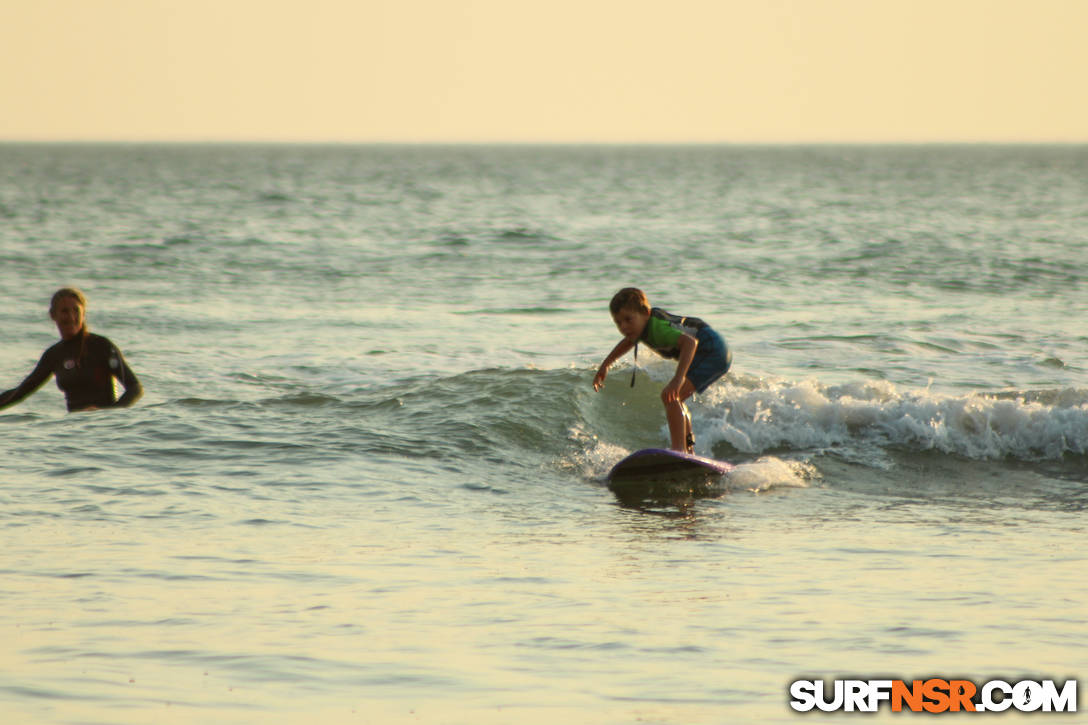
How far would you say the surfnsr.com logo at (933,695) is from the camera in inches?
205

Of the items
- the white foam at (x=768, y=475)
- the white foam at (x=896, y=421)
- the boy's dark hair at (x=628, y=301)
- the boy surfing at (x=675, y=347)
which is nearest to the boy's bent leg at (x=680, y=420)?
the boy surfing at (x=675, y=347)

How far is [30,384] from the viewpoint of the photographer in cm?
909

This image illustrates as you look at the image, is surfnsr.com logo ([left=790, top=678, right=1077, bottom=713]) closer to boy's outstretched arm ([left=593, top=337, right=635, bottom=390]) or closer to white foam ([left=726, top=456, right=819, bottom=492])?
boy's outstretched arm ([left=593, top=337, right=635, bottom=390])


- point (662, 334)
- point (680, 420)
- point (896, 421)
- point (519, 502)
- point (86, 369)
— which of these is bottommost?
point (519, 502)

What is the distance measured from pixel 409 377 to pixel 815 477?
5770 millimetres

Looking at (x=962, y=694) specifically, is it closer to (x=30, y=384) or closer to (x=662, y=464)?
(x=662, y=464)

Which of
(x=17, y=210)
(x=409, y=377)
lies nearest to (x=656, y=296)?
(x=409, y=377)

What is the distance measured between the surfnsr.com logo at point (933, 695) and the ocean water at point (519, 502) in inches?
4.2

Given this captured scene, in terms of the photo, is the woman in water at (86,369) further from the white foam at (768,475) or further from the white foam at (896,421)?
the white foam at (896,421)

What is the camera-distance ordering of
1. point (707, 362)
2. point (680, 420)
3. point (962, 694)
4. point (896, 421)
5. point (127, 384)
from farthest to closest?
point (896, 421) → point (707, 362) → point (680, 420) → point (127, 384) → point (962, 694)

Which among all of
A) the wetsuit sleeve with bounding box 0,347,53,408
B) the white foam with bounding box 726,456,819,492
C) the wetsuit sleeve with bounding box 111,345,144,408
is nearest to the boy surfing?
the white foam with bounding box 726,456,819,492

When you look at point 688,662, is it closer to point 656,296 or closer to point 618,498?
point 618,498

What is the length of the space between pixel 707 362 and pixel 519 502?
1.93 meters

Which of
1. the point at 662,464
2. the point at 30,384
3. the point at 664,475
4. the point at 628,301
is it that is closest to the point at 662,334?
the point at 628,301
